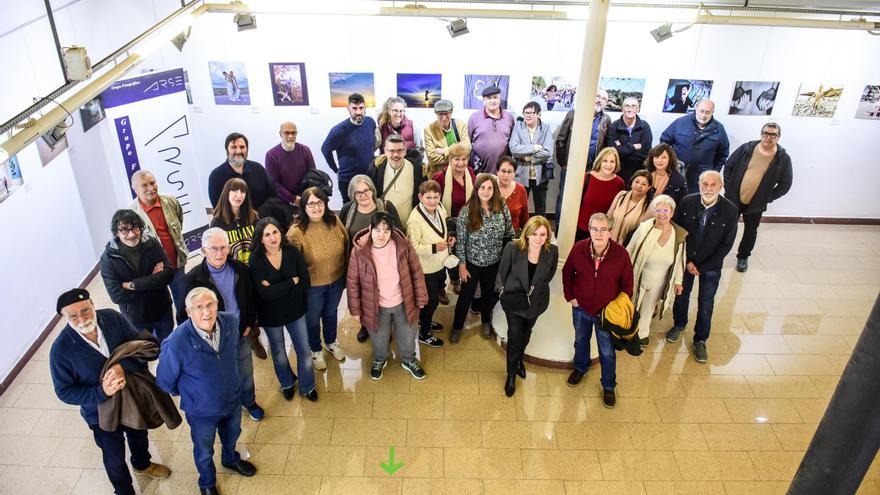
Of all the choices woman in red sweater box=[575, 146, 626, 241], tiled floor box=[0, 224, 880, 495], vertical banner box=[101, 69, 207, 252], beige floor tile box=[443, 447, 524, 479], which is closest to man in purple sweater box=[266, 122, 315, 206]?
vertical banner box=[101, 69, 207, 252]

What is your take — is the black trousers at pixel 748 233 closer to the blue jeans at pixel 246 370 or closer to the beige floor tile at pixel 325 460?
the beige floor tile at pixel 325 460

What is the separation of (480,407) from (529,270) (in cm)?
128

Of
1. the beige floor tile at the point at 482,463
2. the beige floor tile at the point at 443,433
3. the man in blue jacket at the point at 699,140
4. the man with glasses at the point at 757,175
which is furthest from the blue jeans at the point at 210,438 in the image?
the man in blue jacket at the point at 699,140

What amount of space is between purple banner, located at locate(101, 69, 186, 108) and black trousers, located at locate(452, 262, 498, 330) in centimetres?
383

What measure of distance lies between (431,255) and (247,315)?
1655mm

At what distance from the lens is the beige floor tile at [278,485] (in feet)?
14.3

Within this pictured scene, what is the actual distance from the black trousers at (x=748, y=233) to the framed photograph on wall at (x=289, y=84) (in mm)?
5748

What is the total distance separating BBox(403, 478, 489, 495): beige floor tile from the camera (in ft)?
14.4

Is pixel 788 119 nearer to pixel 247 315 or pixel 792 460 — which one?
pixel 792 460

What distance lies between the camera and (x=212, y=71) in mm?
7828

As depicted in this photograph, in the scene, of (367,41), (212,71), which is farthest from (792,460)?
(212,71)

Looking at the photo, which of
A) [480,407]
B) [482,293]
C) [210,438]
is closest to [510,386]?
[480,407]

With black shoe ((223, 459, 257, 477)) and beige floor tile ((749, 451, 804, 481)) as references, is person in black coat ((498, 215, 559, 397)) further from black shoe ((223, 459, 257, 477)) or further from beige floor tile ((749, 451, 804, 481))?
black shoe ((223, 459, 257, 477))

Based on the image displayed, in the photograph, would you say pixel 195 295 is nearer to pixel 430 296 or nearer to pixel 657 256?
pixel 430 296
